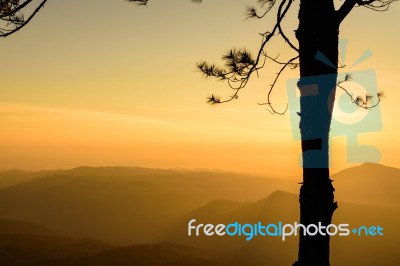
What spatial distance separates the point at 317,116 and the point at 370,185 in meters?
153

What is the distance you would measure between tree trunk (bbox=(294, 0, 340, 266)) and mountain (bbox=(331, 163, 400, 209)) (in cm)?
12022

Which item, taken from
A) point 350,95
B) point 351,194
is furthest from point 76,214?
point 350,95

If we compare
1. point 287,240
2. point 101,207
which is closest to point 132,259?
point 287,240

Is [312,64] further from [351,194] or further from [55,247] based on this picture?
[351,194]

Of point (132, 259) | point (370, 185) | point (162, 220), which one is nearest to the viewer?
point (132, 259)

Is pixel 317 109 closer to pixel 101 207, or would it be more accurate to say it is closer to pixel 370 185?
pixel 370 185

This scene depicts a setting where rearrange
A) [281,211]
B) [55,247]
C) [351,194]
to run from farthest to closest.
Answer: [351,194] → [281,211] → [55,247]

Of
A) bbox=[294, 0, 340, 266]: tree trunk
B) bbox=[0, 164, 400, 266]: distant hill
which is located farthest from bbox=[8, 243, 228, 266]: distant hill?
bbox=[294, 0, 340, 266]: tree trunk

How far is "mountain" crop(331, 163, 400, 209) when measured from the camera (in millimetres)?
126369

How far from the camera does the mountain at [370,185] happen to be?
126m

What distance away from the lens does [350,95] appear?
19.6 feet

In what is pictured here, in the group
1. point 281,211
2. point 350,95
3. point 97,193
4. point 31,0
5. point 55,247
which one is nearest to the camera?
point 31,0

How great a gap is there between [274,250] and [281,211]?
647 inches

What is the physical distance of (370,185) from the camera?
145 m
